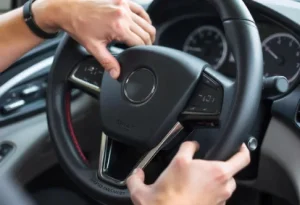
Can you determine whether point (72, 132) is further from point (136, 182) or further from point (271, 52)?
point (271, 52)

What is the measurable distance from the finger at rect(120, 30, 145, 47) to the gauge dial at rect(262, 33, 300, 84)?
0.30 meters

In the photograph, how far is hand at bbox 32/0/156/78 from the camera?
A: 3.51 ft

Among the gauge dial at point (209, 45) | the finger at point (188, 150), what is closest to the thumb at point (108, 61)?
the finger at point (188, 150)

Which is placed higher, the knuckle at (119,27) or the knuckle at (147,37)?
the knuckle at (119,27)

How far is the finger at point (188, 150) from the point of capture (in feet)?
2.91

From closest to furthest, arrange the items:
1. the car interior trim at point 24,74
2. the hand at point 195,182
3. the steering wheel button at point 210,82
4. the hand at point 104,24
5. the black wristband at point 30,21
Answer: the hand at point 195,182
the steering wheel button at point 210,82
the hand at point 104,24
the black wristband at point 30,21
the car interior trim at point 24,74

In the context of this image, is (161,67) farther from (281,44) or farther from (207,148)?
(281,44)

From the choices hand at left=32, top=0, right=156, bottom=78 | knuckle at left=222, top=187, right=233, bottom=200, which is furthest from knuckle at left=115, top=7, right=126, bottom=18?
knuckle at left=222, top=187, right=233, bottom=200

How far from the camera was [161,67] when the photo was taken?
1037 millimetres

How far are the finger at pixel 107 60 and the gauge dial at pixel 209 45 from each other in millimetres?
325

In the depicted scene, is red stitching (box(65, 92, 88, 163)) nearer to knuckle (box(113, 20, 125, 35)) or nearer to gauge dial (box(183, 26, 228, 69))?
knuckle (box(113, 20, 125, 35))

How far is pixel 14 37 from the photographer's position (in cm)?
122

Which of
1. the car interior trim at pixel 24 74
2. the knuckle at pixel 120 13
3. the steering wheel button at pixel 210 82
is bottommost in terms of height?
the car interior trim at pixel 24 74

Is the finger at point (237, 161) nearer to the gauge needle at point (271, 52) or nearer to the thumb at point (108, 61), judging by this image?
the thumb at point (108, 61)
